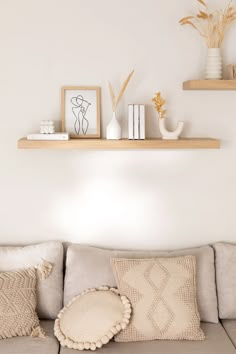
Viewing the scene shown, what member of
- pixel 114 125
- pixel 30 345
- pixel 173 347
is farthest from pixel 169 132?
pixel 30 345

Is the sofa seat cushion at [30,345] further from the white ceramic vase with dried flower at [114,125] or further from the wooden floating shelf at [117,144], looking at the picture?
the white ceramic vase with dried flower at [114,125]

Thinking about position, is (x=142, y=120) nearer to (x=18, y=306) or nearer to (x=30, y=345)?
(x=18, y=306)

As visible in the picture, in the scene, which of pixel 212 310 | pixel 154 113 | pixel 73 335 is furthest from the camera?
pixel 154 113

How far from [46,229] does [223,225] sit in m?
0.97

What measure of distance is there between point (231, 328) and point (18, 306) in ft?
3.43

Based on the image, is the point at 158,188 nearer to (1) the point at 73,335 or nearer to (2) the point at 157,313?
(2) the point at 157,313

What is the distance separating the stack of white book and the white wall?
0.48ft

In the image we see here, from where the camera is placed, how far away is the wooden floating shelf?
273 centimetres

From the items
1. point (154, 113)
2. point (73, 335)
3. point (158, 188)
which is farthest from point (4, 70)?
point (73, 335)

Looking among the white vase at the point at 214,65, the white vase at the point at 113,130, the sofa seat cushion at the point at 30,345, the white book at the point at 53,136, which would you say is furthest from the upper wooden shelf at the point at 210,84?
the sofa seat cushion at the point at 30,345

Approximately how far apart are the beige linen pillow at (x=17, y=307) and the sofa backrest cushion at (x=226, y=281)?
92 centimetres

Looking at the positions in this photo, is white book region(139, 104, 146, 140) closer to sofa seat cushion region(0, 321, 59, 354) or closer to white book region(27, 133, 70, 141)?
white book region(27, 133, 70, 141)

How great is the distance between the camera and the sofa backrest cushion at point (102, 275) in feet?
8.96

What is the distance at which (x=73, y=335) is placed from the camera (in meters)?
2.49
